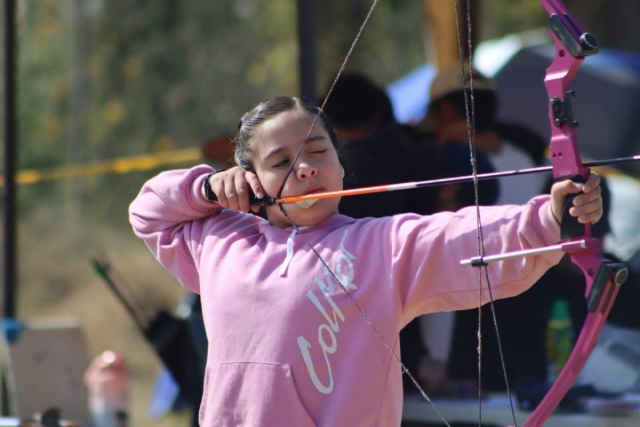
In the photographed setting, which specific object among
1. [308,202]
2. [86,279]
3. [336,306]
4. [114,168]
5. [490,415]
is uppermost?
[308,202]

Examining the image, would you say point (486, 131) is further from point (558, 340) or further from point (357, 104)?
point (558, 340)

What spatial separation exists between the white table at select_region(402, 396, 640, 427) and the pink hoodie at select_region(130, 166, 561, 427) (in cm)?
103

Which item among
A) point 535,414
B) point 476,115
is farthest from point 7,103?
point 535,414

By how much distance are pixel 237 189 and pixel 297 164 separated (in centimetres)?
12

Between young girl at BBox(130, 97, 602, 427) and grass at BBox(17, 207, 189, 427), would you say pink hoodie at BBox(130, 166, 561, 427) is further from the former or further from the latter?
grass at BBox(17, 207, 189, 427)

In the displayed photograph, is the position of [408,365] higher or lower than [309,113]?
lower

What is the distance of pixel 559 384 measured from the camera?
155cm

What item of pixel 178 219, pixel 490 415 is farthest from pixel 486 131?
pixel 178 219

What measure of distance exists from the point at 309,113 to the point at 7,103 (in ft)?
7.00

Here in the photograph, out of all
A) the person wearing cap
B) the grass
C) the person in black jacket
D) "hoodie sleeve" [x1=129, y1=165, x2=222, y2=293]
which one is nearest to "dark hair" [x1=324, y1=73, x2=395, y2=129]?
the person in black jacket

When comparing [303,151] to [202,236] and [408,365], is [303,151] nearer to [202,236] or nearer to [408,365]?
[202,236]

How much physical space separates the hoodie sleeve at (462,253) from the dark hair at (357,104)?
1.31 metres

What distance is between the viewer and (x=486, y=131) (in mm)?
3348

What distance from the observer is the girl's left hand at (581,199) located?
4.58ft
